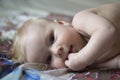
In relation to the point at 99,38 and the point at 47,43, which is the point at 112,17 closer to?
the point at 99,38

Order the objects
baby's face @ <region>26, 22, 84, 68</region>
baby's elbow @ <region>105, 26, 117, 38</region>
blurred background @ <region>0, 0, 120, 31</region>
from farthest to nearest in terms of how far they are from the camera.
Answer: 1. blurred background @ <region>0, 0, 120, 31</region>
2. baby's face @ <region>26, 22, 84, 68</region>
3. baby's elbow @ <region>105, 26, 117, 38</region>

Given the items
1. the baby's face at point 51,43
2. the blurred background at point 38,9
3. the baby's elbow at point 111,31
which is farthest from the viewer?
the blurred background at point 38,9

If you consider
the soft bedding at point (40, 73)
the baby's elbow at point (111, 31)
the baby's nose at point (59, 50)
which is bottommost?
the soft bedding at point (40, 73)

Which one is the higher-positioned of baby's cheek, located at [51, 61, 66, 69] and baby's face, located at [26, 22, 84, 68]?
baby's face, located at [26, 22, 84, 68]

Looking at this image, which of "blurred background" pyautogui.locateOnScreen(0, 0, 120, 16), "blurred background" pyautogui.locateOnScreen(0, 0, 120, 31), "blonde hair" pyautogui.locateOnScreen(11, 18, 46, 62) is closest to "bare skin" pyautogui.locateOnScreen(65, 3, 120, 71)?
"blonde hair" pyautogui.locateOnScreen(11, 18, 46, 62)

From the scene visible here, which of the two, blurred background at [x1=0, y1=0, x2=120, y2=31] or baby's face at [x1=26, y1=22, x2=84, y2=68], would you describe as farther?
blurred background at [x1=0, y1=0, x2=120, y2=31]

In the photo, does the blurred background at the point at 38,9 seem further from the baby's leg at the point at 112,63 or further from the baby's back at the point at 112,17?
the baby's leg at the point at 112,63

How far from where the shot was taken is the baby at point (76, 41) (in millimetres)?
1010

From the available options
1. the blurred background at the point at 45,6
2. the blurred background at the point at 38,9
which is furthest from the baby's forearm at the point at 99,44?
the blurred background at the point at 45,6

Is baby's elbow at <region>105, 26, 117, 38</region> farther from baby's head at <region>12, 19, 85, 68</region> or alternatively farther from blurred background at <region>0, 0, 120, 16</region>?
blurred background at <region>0, 0, 120, 16</region>

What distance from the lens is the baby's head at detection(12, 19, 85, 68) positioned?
3.60 feet

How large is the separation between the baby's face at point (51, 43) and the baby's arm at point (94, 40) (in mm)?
42

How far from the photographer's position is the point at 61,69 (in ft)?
3.56

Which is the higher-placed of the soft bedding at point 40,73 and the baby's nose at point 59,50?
the baby's nose at point 59,50
